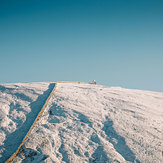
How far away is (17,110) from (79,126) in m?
3.34

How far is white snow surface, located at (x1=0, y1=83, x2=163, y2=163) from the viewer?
678cm

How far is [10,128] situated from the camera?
789 cm

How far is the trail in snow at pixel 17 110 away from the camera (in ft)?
23.4

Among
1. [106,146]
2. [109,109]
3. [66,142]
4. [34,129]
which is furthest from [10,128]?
[109,109]

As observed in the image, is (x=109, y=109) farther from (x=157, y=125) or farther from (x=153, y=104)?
(x=153, y=104)

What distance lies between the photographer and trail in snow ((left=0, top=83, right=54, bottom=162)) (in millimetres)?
7127

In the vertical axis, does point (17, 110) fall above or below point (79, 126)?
above

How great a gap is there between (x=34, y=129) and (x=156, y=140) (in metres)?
5.35

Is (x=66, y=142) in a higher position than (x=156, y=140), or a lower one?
lower

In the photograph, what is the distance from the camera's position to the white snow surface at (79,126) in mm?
6781

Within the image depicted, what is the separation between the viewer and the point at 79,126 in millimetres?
8180

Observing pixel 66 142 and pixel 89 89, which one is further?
pixel 89 89

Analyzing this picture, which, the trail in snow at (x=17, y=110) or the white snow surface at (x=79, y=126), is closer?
the white snow surface at (x=79, y=126)

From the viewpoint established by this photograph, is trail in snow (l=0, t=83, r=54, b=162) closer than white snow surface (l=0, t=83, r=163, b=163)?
No
